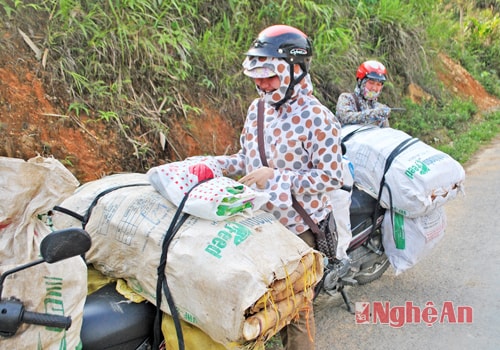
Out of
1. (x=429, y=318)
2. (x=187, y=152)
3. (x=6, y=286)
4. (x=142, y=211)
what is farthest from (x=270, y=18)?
(x=6, y=286)

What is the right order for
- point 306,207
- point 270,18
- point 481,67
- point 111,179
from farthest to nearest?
point 481,67 < point 270,18 < point 306,207 < point 111,179

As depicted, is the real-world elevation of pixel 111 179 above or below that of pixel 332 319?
above

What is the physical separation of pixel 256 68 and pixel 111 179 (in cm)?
97

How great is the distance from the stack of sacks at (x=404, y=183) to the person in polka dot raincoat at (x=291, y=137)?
1186 millimetres

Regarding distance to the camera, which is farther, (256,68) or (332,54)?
(332,54)

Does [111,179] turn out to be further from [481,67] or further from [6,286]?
[481,67]

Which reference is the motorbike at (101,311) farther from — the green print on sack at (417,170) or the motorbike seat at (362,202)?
the green print on sack at (417,170)

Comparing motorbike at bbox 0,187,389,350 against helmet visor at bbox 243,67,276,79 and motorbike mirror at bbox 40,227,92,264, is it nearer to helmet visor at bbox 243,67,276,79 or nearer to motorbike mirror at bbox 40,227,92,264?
motorbike mirror at bbox 40,227,92,264

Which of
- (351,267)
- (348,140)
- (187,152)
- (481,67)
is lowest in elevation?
(481,67)

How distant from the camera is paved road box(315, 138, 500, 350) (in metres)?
3.47

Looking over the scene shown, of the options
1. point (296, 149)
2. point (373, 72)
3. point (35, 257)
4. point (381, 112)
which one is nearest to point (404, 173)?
point (381, 112)

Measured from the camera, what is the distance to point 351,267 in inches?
151

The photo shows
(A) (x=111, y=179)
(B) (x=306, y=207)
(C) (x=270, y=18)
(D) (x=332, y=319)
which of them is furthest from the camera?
(C) (x=270, y=18)

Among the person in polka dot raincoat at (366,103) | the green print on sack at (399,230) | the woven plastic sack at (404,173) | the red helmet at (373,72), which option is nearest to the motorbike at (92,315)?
the woven plastic sack at (404,173)
